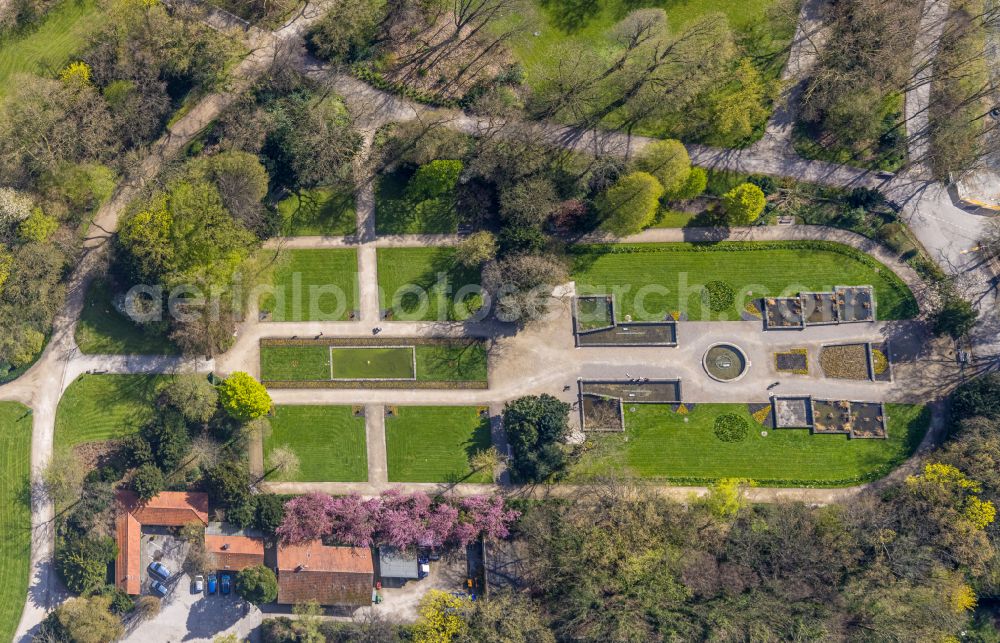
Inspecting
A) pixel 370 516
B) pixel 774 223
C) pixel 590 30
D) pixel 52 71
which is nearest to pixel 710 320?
pixel 774 223

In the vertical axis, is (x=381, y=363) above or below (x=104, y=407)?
above

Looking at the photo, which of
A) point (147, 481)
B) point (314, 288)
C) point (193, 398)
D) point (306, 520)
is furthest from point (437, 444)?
point (147, 481)

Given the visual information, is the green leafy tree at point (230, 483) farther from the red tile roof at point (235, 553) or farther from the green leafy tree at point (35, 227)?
the green leafy tree at point (35, 227)

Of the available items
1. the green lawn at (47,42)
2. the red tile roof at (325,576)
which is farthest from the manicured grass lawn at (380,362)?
the green lawn at (47,42)

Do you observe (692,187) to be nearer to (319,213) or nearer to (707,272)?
(707,272)

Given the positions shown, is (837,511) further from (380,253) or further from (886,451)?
(380,253)

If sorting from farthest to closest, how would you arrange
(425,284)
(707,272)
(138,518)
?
(425,284) → (707,272) → (138,518)
